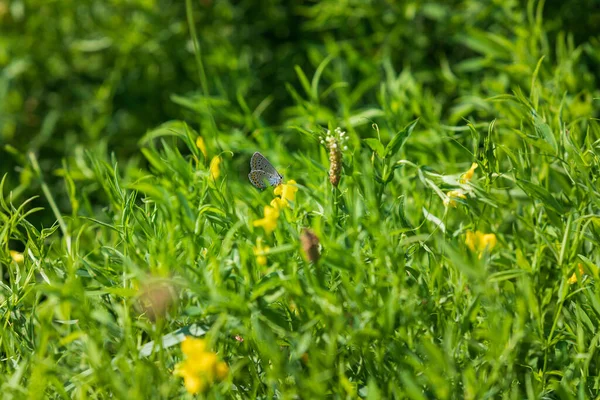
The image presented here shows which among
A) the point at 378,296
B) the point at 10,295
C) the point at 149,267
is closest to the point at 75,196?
the point at 10,295

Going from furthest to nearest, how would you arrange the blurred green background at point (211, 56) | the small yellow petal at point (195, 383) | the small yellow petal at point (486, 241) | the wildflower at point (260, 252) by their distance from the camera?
the blurred green background at point (211, 56)
the small yellow petal at point (486, 241)
the wildflower at point (260, 252)
the small yellow petal at point (195, 383)

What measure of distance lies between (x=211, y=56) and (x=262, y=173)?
1063mm

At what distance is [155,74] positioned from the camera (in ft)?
7.62

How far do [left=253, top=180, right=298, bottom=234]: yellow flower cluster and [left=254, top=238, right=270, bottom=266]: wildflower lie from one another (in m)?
0.02

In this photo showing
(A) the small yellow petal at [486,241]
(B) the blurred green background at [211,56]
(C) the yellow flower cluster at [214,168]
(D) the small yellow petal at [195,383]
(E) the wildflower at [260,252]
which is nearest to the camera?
(D) the small yellow petal at [195,383]

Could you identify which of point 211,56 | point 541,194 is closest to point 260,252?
A: point 541,194

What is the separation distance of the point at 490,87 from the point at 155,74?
113 centimetres

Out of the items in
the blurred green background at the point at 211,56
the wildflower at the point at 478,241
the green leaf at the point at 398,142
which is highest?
the green leaf at the point at 398,142

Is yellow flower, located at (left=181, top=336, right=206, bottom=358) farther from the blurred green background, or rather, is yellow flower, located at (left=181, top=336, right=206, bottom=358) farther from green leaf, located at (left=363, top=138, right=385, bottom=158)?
the blurred green background

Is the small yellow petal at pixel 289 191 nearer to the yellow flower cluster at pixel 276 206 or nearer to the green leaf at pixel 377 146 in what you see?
the yellow flower cluster at pixel 276 206

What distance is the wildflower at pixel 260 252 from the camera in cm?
101

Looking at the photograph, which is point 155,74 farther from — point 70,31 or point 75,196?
point 75,196

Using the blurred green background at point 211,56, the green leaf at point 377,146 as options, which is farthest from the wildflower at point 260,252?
the blurred green background at point 211,56

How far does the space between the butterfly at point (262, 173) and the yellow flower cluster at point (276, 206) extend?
0.19 feet
